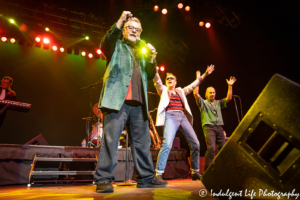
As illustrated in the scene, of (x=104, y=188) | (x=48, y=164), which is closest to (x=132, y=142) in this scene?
(x=104, y=188)

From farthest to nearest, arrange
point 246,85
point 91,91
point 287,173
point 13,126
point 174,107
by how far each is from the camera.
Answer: point 91,91 → point 13,126 → point 246,85 → point 174,107 → point 287,173

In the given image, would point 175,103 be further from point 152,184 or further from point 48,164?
point 48,164

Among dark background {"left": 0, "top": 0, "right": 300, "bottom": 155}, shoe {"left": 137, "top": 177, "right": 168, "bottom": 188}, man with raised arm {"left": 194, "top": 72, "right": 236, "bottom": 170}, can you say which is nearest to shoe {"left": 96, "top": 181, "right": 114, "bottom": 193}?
shoe {"left": 137, "top": 177, "right": 168, "bottom": 188}

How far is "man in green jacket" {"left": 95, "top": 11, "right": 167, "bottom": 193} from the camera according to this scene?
2.29m

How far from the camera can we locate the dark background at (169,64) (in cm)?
566

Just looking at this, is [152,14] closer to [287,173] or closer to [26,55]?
[26,55]

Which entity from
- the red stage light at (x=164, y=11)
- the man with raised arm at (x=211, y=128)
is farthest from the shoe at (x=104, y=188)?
the red stage light at (x=164, y=11)

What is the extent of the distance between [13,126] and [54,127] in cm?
140

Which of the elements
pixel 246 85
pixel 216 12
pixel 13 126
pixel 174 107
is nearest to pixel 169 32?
pixel 216 12

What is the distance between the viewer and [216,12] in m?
6.99

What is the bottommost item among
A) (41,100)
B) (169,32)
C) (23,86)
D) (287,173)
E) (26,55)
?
(287,173)

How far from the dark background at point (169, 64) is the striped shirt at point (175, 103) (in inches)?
130

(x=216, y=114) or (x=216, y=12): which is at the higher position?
(x=216, y=12)

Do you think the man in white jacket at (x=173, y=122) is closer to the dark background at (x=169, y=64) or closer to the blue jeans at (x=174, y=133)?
the blue jeans at (x=174, y=133)
